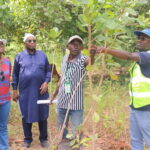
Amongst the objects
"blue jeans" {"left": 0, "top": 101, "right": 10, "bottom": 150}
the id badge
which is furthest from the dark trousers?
the id badge

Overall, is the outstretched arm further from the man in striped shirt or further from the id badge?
the id badge

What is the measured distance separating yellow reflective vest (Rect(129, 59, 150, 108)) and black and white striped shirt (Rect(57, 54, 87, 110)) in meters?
0.77

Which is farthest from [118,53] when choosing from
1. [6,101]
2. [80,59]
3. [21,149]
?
[21,149]

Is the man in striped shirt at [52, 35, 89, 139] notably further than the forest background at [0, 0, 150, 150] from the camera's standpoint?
Yes

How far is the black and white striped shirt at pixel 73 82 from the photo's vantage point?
140 inches

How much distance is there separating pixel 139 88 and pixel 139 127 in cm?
41

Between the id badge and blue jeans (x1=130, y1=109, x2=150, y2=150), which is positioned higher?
the id badge

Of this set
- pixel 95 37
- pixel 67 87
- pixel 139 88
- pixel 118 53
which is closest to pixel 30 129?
pixel 67 87

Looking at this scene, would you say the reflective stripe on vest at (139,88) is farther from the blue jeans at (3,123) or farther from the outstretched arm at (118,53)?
the blue jeans at (3,123)

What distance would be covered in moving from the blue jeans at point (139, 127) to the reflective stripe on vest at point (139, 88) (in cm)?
9

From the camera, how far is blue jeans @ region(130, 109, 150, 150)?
292 centimetres

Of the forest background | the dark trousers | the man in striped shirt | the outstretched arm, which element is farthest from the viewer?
the dark trousers

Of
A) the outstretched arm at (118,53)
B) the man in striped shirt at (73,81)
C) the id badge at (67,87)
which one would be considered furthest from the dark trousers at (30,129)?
the outstretched arm at (118,53)

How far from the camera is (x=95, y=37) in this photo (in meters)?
2.07
